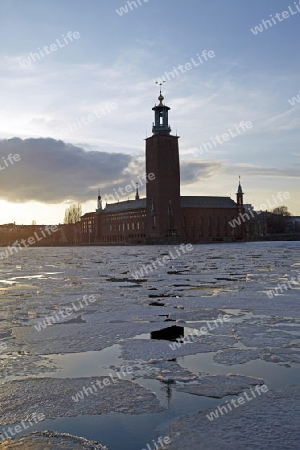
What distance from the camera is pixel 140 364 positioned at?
612 centimetres

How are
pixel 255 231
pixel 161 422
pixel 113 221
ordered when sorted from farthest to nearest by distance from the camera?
pixel 255 231
pixel 113 221
pixel 161 422

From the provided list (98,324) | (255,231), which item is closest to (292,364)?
(98,324)

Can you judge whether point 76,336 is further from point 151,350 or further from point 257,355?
point 257,355

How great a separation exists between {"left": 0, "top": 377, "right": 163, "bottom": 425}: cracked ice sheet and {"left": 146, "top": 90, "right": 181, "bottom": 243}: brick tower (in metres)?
98.5

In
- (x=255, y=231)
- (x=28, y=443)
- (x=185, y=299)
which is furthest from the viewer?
(x=255, y=231)

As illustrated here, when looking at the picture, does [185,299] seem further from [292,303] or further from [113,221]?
[113,221]

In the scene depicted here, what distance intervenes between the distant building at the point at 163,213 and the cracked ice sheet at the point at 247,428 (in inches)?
3619

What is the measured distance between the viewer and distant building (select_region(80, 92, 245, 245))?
106 meters

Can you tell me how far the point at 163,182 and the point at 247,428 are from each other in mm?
102646

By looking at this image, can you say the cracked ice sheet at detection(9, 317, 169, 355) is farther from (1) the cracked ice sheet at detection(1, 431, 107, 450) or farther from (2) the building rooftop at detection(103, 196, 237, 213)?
(2) the building rooftop at detection(103, 196, 237, 213)

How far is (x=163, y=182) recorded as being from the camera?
106 m

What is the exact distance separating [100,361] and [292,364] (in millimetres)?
2540

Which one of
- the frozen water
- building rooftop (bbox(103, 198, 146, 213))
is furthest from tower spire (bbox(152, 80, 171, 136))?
the frozen water

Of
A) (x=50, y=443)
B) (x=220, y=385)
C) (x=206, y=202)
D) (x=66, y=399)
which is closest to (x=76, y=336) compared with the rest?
(x=66, y=399)
